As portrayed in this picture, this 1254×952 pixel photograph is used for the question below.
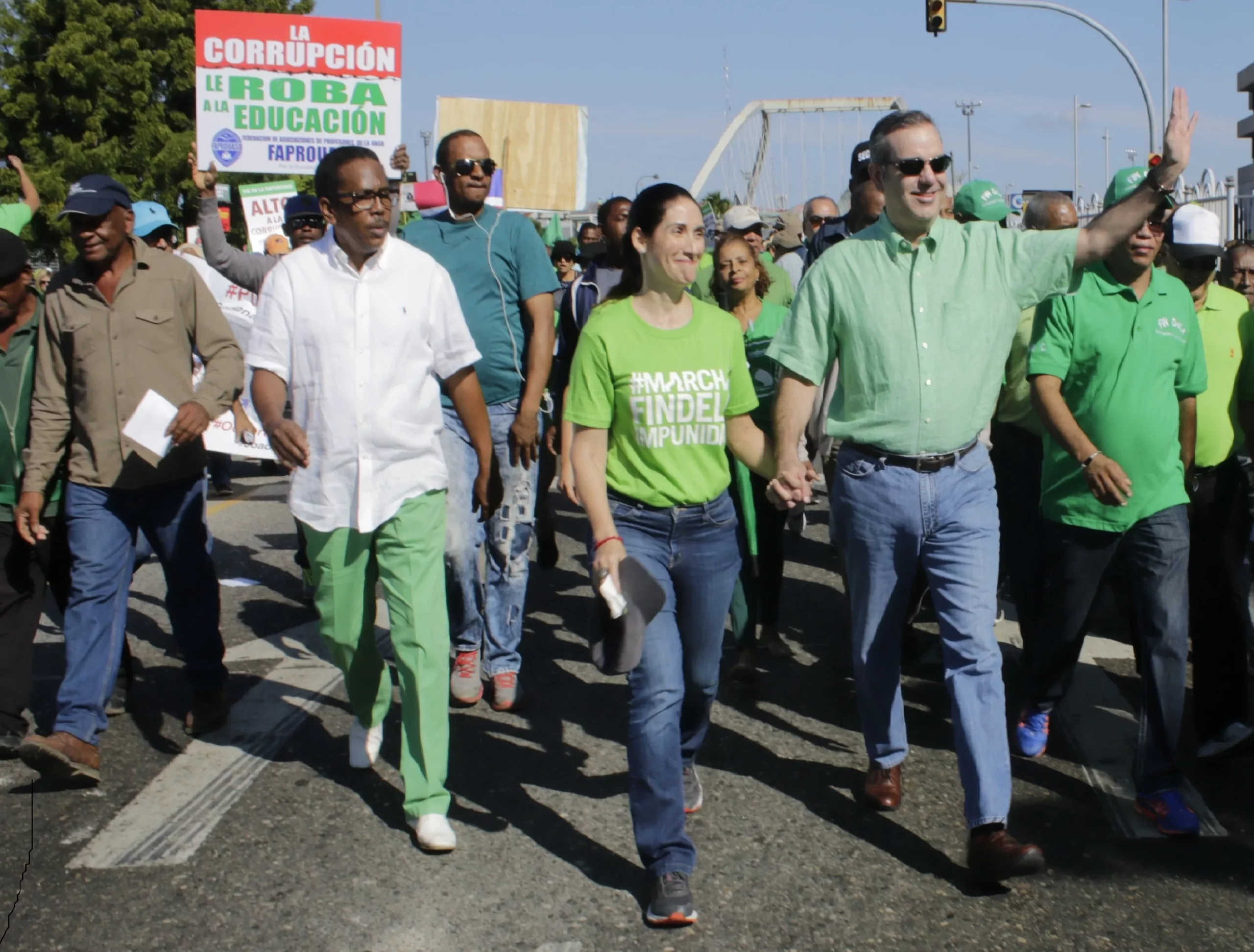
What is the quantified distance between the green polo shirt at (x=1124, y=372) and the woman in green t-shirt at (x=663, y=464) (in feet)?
3.87

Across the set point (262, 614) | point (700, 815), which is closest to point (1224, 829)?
point (700, 815)

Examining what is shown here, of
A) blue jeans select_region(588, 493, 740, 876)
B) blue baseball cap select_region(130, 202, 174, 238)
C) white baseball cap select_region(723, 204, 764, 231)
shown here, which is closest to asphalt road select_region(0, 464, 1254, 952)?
blue jeans select_region(588, 493, 740, 876)

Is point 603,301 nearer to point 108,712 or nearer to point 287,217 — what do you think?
point 108,712

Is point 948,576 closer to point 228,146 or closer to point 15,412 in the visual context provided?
point 15,412

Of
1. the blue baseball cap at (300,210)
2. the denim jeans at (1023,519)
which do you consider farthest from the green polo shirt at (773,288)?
the blue baseball cap at (300,210)

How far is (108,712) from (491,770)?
1.74 m

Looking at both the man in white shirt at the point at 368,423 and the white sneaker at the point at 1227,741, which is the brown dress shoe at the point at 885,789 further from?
the man in white shirt at the point at 368,423

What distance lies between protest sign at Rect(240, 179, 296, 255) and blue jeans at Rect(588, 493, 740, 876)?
10.3 metres

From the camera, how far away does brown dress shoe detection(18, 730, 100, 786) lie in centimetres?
454

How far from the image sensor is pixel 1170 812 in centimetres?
432

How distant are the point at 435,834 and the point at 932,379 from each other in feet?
6.55

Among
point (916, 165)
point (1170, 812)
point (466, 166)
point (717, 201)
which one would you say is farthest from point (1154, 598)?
point (717, 201)

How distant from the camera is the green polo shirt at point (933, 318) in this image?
13.3 ft

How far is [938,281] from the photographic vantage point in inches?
160
